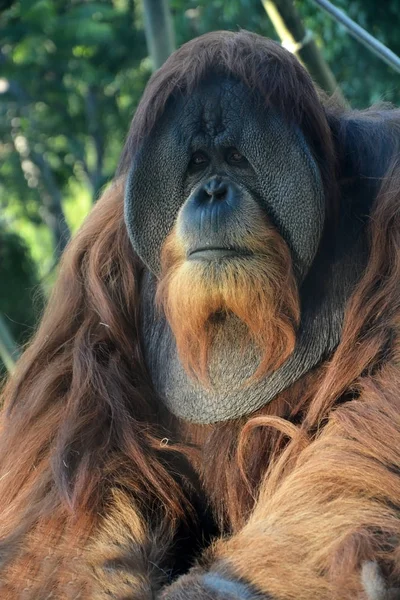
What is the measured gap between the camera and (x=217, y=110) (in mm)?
2355

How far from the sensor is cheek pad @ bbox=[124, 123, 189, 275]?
2.40m

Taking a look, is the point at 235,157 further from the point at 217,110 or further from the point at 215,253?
the point at 215,253

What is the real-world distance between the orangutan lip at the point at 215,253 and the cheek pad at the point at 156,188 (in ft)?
0.63

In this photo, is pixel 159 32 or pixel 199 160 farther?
pixel 159 32

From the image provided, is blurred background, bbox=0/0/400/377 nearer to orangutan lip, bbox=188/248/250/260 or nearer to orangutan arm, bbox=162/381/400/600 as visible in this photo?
orangutan lip, bbox=188/248/250/260

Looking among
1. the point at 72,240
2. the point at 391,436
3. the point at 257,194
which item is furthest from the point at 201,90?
the point at 391,436

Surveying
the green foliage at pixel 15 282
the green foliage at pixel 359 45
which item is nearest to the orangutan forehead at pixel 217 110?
the green foliage at pixel 359 45

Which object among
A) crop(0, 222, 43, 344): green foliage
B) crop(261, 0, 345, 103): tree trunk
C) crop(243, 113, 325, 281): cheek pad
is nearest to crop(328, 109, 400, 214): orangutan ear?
crop(243, 113, 325, 281): cheek pad

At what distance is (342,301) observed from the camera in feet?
7.66

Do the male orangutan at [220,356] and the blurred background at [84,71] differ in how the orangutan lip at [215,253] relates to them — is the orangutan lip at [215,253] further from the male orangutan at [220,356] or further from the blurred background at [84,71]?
the blurred background at [84,71]

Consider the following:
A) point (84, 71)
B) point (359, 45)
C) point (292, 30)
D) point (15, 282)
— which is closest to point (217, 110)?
point (292, 30)

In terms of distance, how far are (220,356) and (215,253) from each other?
0.29 m

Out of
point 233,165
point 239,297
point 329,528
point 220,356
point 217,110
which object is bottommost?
point 329,528

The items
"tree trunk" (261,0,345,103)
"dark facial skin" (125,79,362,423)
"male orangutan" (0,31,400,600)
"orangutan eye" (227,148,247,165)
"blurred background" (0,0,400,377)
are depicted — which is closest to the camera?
"male orangutan" (0,31,400,600)
